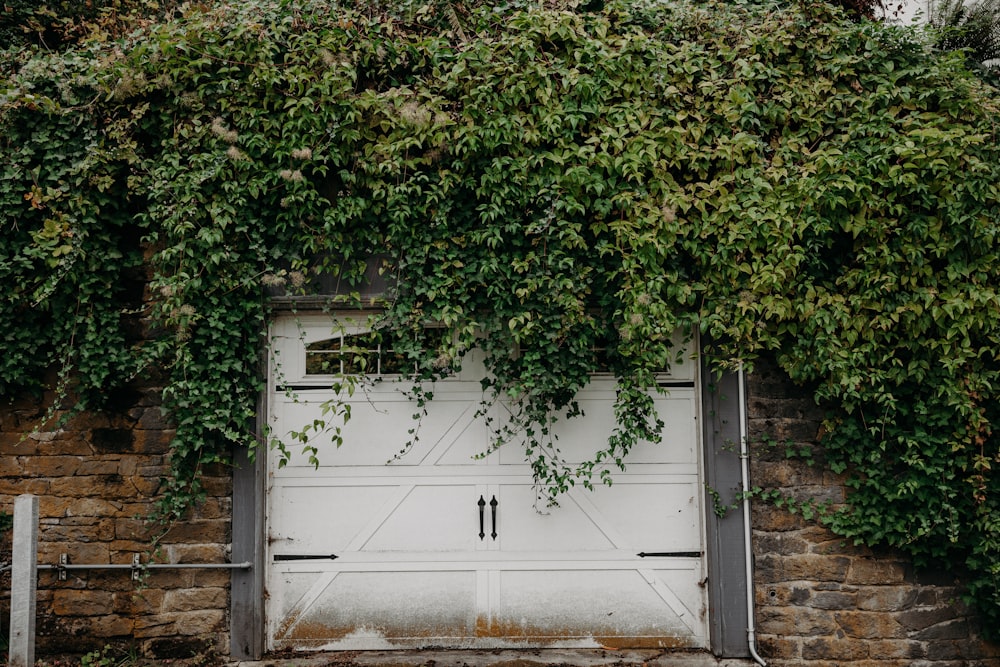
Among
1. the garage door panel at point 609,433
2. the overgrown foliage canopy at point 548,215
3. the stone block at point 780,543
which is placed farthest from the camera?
the garage door panel at point 609,433

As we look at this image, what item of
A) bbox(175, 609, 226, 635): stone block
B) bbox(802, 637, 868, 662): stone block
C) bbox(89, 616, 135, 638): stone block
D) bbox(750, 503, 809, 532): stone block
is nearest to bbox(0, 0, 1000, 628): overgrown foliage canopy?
bbox(750, 503, 809, 532): stone block

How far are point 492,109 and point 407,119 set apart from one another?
1.81 ft

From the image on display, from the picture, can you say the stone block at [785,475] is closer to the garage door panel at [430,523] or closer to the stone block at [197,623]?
the garage door panel at [430,523]

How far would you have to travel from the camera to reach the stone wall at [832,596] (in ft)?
14.4

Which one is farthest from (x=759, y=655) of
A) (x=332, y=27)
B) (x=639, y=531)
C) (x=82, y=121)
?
(x=82, y=121)

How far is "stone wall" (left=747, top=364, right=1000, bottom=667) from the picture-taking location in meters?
4.40

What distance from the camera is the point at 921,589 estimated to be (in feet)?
14.6

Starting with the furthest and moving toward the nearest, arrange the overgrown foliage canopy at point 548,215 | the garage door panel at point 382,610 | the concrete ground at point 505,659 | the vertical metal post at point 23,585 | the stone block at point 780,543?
the garage door panel at point 382,610
the stone block at point 780,543
the concrete ground at point 505,659
the overgrown foliage canopy at point 548,215
the vertical metal post at point 23,585

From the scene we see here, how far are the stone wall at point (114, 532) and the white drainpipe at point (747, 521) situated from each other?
3477 millimetres

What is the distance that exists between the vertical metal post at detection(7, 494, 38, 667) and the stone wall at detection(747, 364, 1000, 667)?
4.42 m

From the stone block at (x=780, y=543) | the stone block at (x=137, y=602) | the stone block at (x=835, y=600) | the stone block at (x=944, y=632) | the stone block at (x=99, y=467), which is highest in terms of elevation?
the stone block at (x=99, y=467)

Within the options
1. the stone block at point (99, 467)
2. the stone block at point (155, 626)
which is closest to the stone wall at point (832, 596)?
the stone block at point (155, 626)

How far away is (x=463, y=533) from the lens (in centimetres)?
469

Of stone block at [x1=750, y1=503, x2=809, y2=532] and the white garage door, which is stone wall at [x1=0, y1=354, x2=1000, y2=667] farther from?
the white garage door
